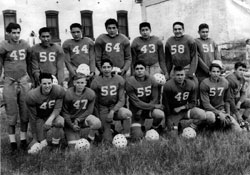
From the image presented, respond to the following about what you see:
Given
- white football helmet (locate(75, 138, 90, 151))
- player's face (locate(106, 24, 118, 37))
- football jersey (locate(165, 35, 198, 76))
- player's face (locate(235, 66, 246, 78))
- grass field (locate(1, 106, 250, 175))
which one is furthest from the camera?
player's face (locate(235, 66, 246, 78))

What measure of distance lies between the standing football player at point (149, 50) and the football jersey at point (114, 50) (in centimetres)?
24

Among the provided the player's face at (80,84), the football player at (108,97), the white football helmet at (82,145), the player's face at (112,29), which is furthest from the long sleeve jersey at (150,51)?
the white football helmet at (82,145)

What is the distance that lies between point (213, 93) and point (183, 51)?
3.48ft

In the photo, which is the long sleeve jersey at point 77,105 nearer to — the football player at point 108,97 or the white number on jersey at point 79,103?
the white number on jersey at point 79,103

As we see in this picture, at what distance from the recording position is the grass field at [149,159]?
16.1 ft

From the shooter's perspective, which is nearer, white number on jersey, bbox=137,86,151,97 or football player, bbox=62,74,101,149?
football player, bbox=62,74,101,149

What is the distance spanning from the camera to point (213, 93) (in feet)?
23.0

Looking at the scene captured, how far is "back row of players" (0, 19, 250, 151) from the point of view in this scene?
6.35 metres

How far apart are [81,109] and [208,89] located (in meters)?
2.43

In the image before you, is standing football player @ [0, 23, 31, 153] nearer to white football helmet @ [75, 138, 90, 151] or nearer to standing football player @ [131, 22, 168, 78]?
white football helmet @ [75, 138, 90, 151]

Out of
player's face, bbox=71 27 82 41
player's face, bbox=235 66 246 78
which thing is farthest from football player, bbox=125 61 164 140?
player's face, bbox=235 66 246 78

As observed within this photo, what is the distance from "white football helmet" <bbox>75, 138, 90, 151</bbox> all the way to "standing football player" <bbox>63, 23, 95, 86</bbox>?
1.44 m

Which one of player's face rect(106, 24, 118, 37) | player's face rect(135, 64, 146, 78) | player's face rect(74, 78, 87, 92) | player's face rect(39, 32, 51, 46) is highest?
player's face rect(106, 24, 118, 37)

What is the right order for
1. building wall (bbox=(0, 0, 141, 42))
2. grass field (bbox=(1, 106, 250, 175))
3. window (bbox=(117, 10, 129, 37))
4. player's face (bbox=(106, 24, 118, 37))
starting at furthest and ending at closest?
window (bbox=(117, 10, 129, 37)), building wall (bbox=(0, 0, 141, 42)), player's face (bbox=(106, 24, 118, 37)), grass field (bbox=(1, 106, 250, 175))
